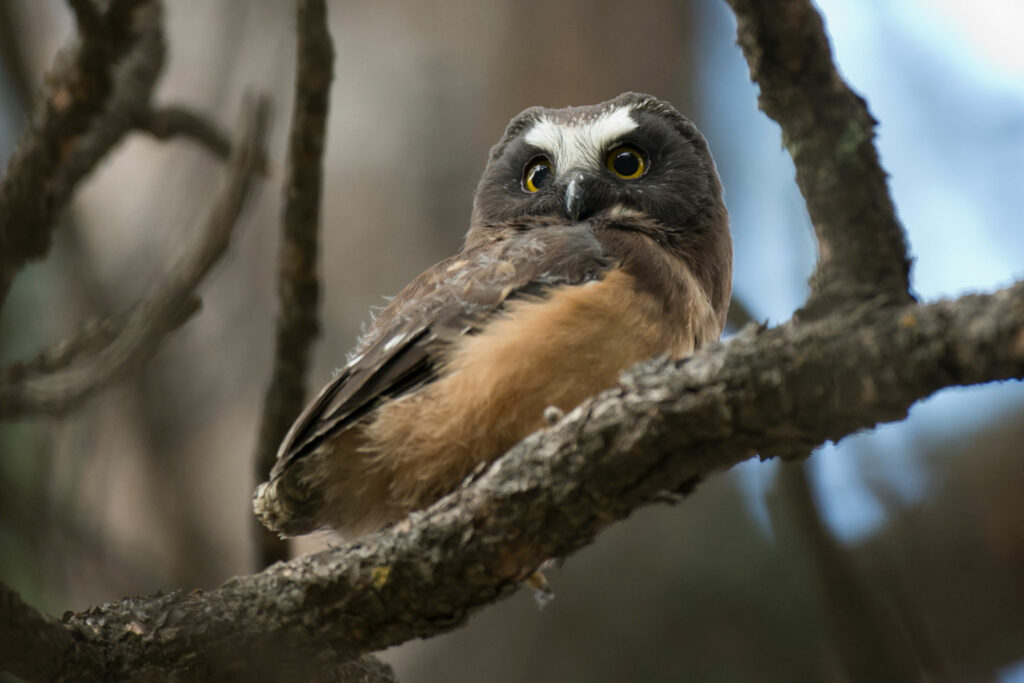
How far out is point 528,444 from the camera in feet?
8.38

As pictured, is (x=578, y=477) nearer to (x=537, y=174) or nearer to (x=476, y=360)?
(x=476, y=360)

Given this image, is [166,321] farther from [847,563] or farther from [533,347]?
[847,563]

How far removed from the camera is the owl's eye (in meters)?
4.57

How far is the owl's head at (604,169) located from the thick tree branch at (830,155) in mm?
2085

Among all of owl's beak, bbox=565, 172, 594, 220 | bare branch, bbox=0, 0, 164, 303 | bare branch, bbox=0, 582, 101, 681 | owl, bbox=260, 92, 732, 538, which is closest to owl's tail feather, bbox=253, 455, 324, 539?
owl, bbox=260, 92, 732, 538

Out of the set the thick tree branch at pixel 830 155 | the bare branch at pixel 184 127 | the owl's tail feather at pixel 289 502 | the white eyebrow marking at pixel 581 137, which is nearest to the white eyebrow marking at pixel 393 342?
the owl's tail feather at pixel 289 502

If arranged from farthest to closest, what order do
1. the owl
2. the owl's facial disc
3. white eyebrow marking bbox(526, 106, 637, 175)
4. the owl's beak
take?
white eyebrow marking bbox(526, 106, 637, 175), the owl's facial disc, the owl's beak, the owl

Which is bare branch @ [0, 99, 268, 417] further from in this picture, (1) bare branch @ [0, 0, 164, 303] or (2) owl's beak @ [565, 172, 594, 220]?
(2) owl's beak @ [565, 172, 594, 220]

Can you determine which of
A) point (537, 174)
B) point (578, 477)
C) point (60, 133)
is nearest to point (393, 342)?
point (578, 477)

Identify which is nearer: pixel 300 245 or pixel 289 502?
pixel 289 502

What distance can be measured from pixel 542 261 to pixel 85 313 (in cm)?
351

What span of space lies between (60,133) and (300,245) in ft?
3.67

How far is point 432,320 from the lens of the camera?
3.42 m

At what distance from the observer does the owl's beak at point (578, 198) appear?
13.7 ft
